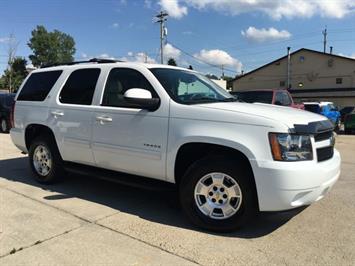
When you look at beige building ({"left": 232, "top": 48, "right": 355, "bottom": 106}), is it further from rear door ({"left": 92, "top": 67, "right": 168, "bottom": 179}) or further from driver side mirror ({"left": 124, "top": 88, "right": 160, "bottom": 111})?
driver side mirror ({"left": 124, "top": 88, "right": 160, "bottom": 111})

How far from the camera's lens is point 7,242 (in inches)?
160

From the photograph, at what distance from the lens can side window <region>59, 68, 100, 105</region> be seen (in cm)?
570

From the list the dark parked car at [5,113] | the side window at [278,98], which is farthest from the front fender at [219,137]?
the dark parked car at [5,113]

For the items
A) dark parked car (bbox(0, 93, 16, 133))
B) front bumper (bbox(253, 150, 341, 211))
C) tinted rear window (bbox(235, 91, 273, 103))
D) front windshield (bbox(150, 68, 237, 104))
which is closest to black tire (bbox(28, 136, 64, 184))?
front windshield (bbox(150, 68, 237, 104))

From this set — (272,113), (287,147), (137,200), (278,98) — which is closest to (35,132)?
(137,200)

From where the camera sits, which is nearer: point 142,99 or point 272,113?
point 272,113

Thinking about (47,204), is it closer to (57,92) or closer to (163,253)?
(57,92)

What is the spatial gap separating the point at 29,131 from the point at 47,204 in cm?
186

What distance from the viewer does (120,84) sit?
5391 millimetres

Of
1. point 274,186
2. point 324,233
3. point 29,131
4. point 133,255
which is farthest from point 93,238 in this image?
point 29,131

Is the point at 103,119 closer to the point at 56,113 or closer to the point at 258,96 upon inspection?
the point at 56,113

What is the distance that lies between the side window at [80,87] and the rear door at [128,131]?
0.30 metres

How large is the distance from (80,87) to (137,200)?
6.09ft

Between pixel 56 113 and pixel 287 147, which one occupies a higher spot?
pixel 56 113
